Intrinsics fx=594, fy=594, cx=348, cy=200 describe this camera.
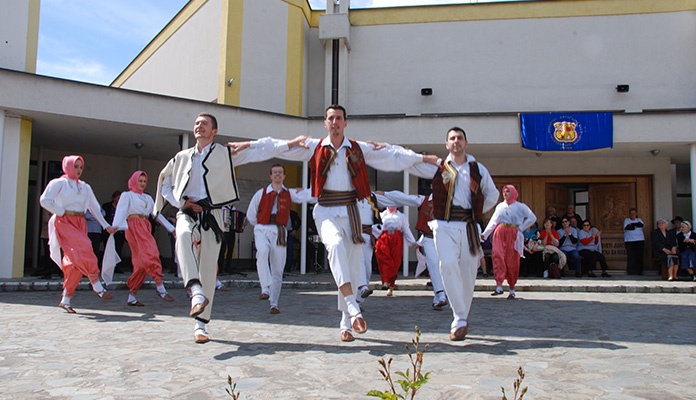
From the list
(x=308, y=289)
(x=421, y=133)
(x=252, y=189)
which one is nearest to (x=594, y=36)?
(x=421, y=133)

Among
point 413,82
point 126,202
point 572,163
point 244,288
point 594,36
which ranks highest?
point 594,36

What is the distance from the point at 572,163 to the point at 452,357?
13303 mm

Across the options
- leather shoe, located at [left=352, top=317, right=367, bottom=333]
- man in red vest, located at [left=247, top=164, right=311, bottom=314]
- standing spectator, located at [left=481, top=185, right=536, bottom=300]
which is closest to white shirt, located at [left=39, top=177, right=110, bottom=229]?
man in red vest, located at [left=247, top=164, right=311, bottom=314]

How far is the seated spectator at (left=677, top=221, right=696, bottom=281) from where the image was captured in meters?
13.2

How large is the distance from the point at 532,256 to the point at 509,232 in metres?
5.23

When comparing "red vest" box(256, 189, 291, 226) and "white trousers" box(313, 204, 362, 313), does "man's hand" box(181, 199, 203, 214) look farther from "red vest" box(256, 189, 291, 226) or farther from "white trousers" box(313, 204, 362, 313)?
"red vest" box(256, 189, 291, 226)

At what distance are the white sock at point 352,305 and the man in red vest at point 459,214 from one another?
3.36 ft

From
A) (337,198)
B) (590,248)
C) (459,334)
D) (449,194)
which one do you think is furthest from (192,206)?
(590,248)

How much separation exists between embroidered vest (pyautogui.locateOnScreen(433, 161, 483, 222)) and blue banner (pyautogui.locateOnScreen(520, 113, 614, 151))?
8.77 meters

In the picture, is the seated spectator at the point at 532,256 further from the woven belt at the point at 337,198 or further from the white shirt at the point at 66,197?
the white shirt at the point at 66,197

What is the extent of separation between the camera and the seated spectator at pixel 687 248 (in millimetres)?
13180

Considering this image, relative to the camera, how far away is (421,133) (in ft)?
47.4

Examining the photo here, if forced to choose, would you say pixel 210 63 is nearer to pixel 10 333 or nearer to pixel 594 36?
pixel 594 36

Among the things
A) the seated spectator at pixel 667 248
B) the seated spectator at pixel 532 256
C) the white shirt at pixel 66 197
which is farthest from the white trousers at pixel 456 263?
the seated spectator at pixel 667 248
